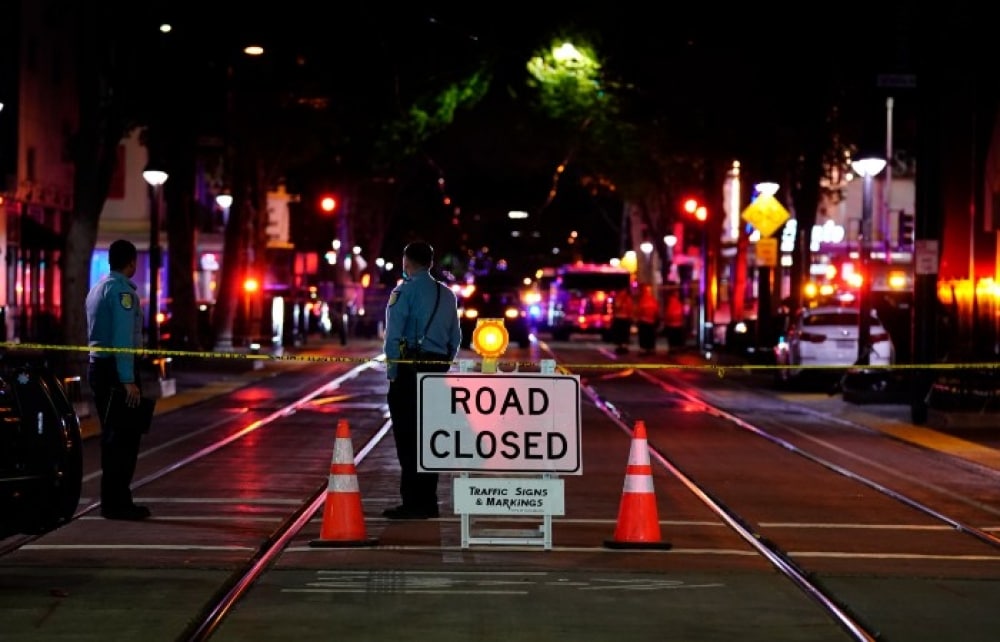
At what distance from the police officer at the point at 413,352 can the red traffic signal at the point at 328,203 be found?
169 ft

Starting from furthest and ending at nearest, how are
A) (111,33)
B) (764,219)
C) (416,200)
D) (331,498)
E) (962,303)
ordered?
(416,200) → (764,219) → (962,303) → (111,33) → (331,498)

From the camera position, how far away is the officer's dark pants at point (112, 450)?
13.8m

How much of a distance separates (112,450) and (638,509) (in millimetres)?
3966

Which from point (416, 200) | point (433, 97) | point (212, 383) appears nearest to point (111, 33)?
point (212, 383)

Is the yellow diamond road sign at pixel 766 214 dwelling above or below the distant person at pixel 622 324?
above

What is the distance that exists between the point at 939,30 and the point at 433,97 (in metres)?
27.3

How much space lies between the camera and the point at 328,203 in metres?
65.1

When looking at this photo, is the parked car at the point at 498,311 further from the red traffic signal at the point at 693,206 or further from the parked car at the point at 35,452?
the parked car at the point at 35,452

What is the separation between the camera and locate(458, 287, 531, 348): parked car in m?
59.6

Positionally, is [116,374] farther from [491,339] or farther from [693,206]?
[693,206]

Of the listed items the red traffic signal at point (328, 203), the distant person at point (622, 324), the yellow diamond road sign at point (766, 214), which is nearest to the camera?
the yellow diamond road sign at point (766, 214)

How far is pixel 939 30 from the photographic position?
2856 centimetres

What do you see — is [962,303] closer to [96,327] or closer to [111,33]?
[111,33]

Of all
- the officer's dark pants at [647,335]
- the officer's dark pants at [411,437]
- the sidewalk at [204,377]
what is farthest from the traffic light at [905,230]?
the officer's dark pants at [411,437]
